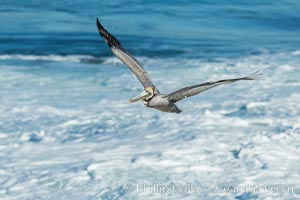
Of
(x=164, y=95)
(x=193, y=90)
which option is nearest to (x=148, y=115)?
(x=164, y=95)

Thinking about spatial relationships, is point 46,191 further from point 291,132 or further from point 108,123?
point 291,132

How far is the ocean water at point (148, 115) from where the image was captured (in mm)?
7641

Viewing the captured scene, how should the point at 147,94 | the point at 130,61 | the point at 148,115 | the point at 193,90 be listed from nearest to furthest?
the point at 193,90, the point at 147,94, the point at 130,61, the point at 148,115

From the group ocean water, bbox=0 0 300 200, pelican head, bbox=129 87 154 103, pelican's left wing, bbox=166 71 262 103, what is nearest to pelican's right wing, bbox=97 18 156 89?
pelican head, bbox=129 87 154 103

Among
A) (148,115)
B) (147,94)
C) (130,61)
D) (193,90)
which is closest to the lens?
(193,90)

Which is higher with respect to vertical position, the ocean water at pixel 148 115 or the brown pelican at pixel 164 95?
the brown pelican at pixel 164 95

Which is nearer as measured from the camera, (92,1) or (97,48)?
(97,48)

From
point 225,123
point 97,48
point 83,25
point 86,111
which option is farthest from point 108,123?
point 83,25

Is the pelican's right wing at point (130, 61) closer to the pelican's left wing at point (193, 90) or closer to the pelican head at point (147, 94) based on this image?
the pelican head at point (147, 94)

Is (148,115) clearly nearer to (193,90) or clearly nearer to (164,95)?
(164,95)

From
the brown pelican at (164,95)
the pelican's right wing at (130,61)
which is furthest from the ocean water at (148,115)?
the brown pelican at (164,95)

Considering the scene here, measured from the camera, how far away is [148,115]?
10.2 m

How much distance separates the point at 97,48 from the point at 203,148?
720 cm

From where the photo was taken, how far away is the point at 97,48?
606 inches
